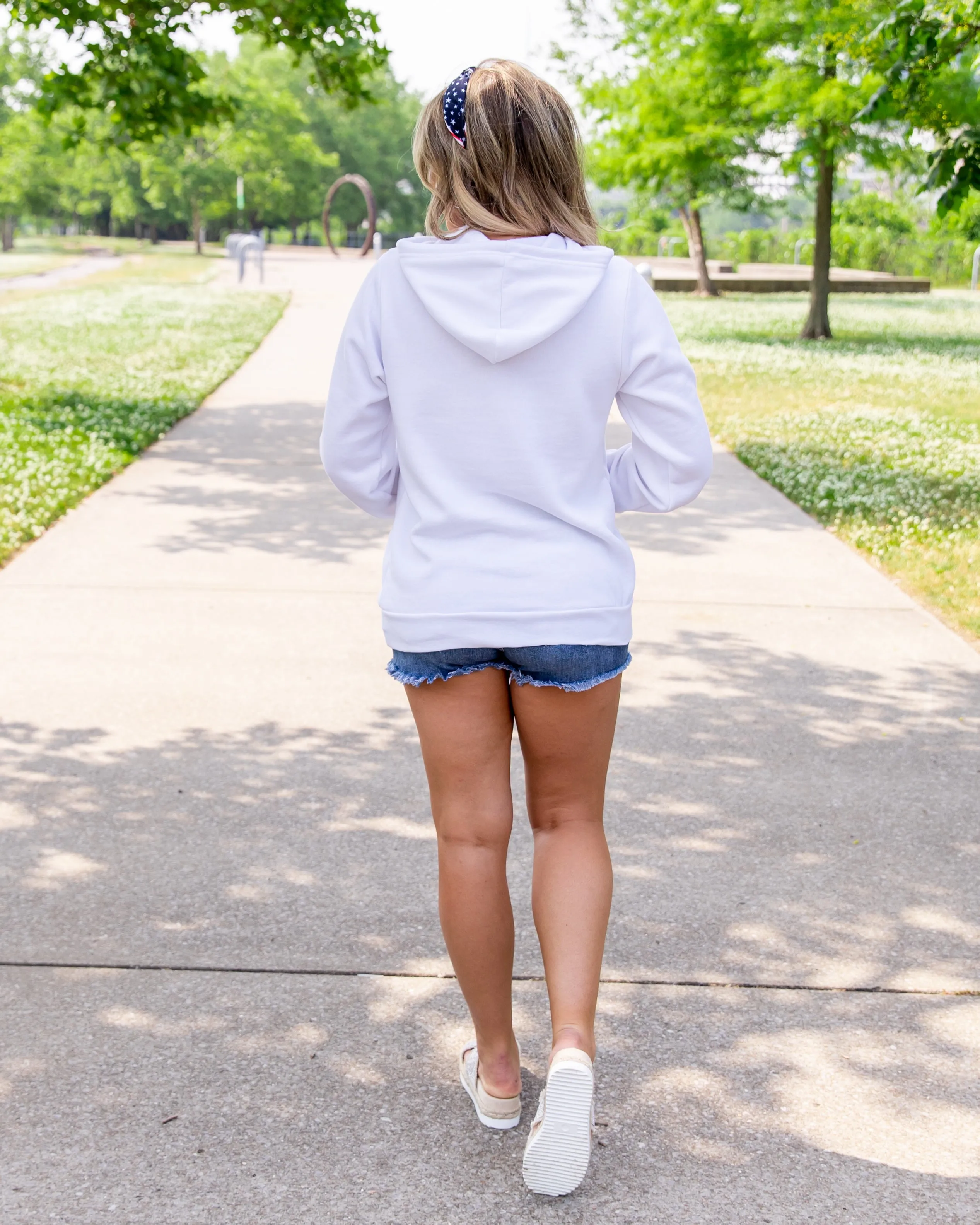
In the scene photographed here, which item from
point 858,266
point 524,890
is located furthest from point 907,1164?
point 858,266

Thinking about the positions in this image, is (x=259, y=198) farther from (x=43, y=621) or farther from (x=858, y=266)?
(x=43, y=621)

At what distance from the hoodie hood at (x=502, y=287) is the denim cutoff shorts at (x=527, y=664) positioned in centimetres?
50

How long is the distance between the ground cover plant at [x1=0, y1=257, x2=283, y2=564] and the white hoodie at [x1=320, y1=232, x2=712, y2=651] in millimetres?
5459

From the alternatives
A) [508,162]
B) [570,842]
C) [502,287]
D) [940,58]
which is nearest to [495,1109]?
[570,842]

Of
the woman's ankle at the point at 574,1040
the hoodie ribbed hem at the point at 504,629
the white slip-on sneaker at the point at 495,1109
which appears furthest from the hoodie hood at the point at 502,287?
the white slip-on sneaker at the point at 495,1109

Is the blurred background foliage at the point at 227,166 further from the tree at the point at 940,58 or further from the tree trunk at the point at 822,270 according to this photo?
the tree at the point at 940,58

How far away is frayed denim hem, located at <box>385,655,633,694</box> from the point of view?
7.57 feet

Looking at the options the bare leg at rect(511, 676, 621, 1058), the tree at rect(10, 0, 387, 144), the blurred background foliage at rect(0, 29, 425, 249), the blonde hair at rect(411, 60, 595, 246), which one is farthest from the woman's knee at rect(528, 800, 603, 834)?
the blurred background foliage at rect(0, 29, 425, 249)

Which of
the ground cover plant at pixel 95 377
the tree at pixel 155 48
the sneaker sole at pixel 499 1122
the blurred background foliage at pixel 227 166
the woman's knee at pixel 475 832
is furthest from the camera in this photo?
the blurred background foliage at pixel 227 166

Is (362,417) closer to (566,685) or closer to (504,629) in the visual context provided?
(504,629)

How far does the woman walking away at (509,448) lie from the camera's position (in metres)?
2.21

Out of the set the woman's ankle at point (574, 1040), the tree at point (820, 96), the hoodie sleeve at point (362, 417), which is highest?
the tree at point (820, 96)

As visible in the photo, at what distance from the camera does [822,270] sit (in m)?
21.4

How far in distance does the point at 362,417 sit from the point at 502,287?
354 mm
